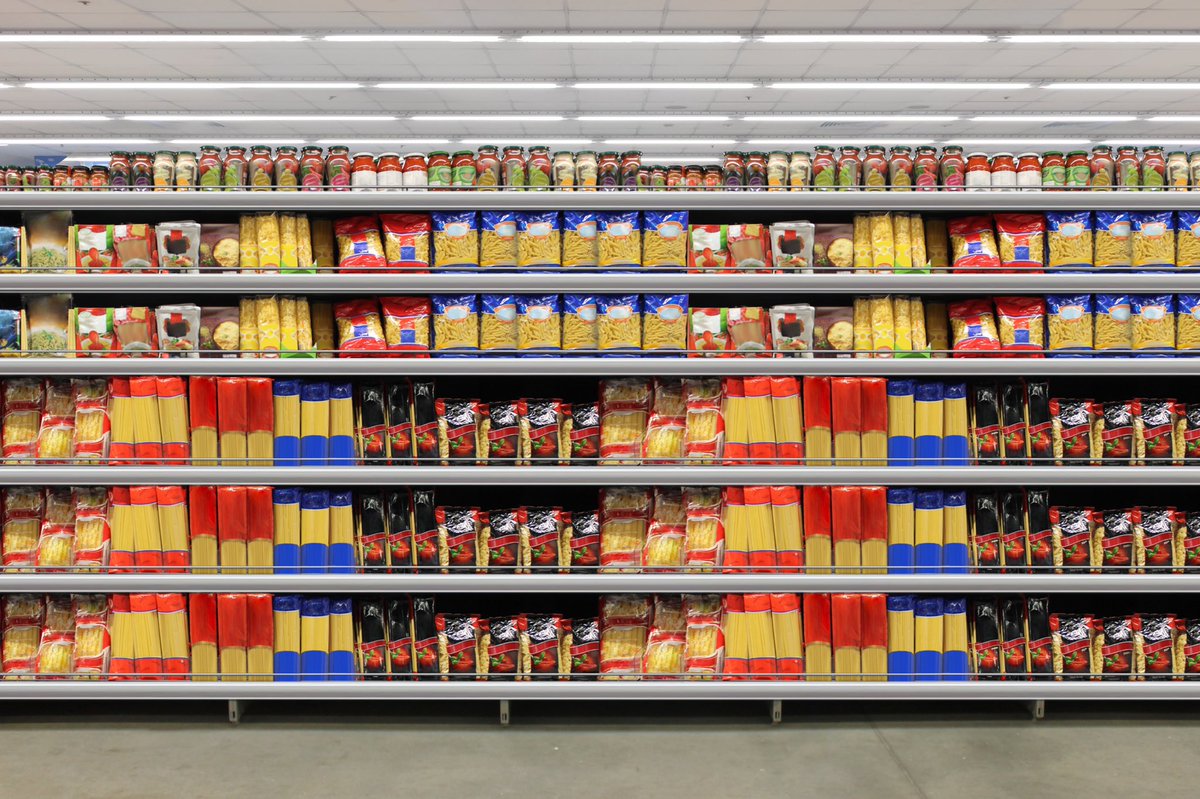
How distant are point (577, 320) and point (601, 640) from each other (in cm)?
105

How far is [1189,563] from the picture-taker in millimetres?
2977

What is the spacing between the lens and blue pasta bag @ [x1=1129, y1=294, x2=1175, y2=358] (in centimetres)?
288

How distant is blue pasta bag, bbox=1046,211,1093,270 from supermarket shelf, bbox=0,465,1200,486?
0.65 metres

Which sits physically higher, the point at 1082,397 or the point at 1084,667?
the point at 1082,397

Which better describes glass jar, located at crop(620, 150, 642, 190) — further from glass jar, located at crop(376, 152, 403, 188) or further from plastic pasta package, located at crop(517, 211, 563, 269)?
glass jar, located at crop(376, 152, 403, 188)

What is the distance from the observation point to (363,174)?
2.90 m

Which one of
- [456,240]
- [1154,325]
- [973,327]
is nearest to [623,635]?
[456,240]

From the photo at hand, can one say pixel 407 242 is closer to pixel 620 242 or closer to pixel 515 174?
pixel 515 174

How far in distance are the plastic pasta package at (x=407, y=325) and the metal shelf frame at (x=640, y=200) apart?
0.30m
